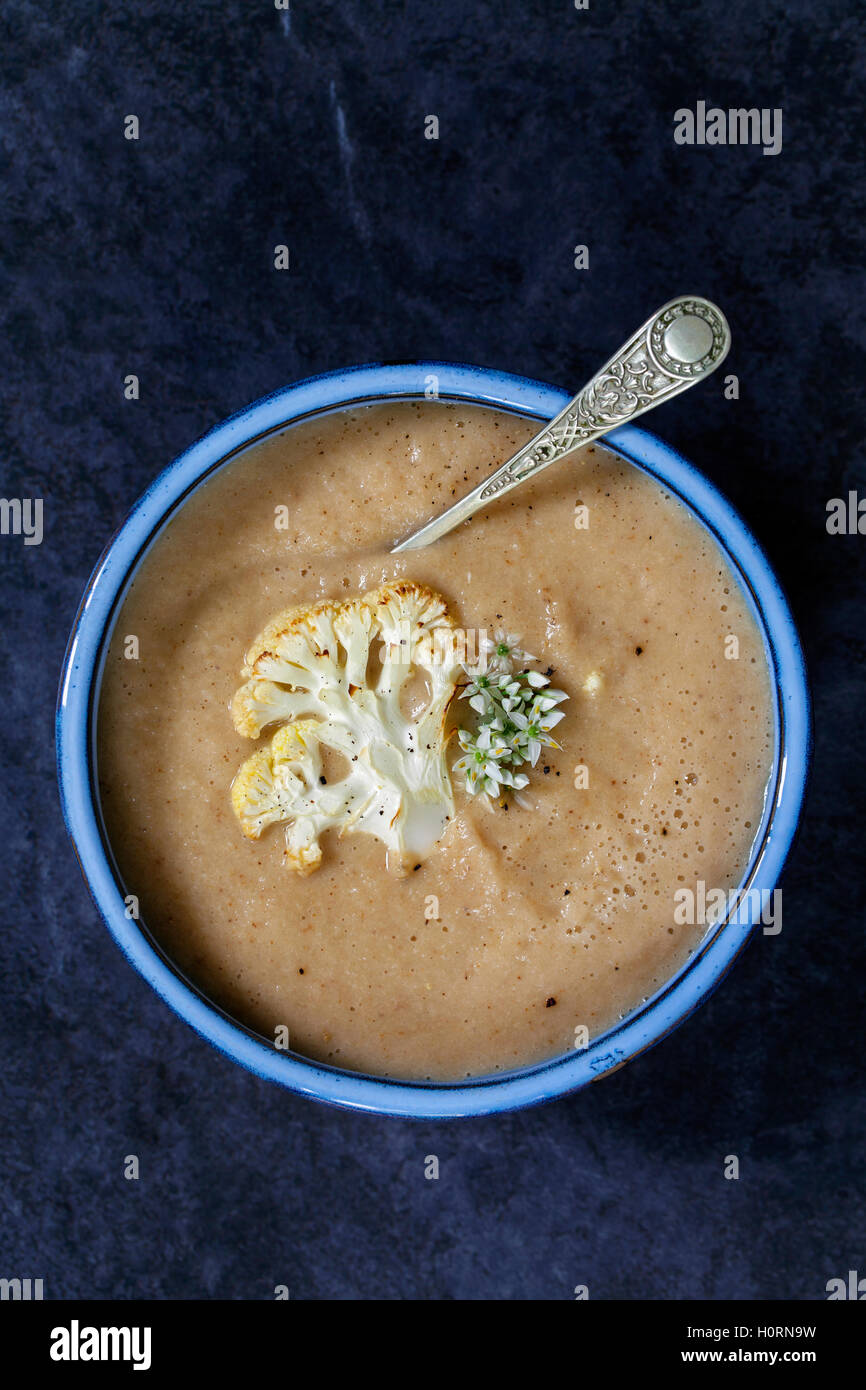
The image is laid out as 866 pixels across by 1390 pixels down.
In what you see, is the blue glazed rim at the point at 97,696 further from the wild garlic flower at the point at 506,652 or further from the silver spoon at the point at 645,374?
the wild garlic flower at the point at 506,652

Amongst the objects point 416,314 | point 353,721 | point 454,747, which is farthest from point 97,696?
point 416,314

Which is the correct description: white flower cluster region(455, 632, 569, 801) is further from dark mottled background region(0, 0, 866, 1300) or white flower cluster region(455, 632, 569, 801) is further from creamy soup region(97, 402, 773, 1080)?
dark mottled background region(0, 0, 866, 1300)

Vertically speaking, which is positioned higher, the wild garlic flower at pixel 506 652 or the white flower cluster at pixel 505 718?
the wild garlic flower at pixel 506 652

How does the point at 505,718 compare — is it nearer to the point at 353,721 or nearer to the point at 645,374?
the point at 353,721

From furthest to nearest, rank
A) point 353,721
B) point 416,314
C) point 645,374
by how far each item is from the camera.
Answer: point 416,314 < point 353,721 < point 645,374

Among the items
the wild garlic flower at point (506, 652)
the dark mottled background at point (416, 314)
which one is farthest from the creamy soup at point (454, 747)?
the dark mottled background at point (416, 314)
